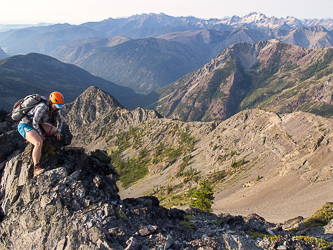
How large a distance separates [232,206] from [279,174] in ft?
64.5

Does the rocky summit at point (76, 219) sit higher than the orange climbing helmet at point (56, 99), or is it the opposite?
the orange climbing helmet at point (56, 99)

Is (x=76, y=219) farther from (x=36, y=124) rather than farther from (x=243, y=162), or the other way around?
(x=243, y=162)

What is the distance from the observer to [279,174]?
6078 cm

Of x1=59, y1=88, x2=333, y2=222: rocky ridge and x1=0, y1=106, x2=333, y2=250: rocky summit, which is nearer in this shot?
x1=0, y1=106, x2=333, y2=250: rocky summit

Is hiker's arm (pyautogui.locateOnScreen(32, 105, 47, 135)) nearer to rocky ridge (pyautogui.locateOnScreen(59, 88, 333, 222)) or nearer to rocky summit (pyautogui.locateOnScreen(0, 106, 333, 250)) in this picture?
rocky summit (pyautogui.locateOnScreen(0, 106, 333, 250))

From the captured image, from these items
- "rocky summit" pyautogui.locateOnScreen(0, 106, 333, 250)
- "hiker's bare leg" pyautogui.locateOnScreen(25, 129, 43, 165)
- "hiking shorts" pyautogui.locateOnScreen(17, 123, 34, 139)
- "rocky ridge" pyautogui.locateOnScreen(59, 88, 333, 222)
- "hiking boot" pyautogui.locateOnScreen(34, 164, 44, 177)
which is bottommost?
"rocky ridge" pyautogui.locateOnScreen(59, 88, 333, 222)

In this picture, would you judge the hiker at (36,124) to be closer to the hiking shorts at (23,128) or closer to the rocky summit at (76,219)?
the hiking shorts at (23,128)

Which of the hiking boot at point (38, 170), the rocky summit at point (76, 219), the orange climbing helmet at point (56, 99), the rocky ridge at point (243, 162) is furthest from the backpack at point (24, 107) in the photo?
the rocky ridge at point (243, 162)

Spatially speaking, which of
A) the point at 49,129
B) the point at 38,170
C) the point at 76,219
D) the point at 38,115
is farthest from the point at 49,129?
the point at 76,219

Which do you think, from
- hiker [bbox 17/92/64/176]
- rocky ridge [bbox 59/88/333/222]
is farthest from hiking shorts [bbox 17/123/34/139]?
rocky ridge [bbox 59/88/333/222]

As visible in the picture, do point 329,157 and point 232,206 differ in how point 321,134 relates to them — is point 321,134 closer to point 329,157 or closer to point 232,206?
point 329,157

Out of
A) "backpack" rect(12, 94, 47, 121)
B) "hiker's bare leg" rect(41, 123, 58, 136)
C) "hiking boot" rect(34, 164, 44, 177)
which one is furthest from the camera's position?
"hiker's bare leg" rect(41, 123, 58, 136)

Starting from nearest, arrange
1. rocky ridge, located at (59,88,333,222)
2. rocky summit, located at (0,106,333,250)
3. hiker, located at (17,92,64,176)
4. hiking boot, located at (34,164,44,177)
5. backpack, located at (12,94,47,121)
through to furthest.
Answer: rocky summit, located at (0,106,333,250), hiker, located at (17,92,64,176), backpack, located at (12,94,47,121), hiking boot, located at (34,164,44,177), rocky ridge, located at (59,88,333,222)

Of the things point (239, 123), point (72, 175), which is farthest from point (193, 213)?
point (239, 123)
